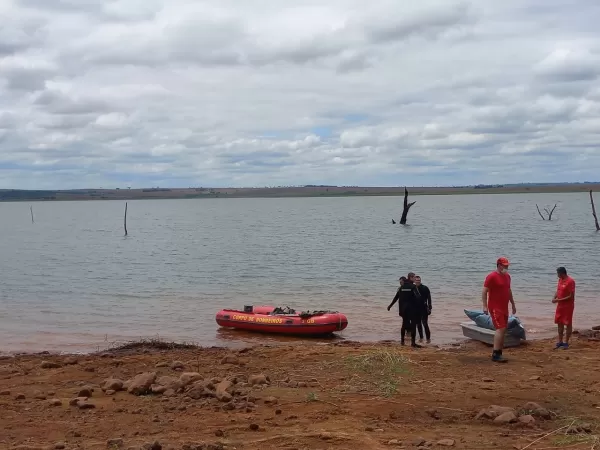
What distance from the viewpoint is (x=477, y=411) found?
7930 mm

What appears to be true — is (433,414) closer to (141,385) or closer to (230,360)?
(141,385)

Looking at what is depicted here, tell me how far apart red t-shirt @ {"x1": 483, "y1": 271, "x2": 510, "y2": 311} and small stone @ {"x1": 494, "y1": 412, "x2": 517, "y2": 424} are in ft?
11.3

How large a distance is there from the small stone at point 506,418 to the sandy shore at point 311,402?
0.04 ft

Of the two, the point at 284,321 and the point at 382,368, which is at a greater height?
the point at 382,368

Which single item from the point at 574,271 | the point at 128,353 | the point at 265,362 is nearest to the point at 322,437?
the point at 265,362

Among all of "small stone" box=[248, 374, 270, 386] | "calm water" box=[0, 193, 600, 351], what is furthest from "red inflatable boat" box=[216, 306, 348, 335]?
"small stone" box=[248, 374, 270, 386]

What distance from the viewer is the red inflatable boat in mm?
16297

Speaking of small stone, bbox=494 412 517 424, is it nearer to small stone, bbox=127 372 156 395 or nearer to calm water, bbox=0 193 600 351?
small stone, bbox=127 372 156 395

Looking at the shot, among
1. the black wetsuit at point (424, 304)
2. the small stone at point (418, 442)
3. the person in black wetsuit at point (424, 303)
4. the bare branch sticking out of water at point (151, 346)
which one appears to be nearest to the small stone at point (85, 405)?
the small stone at point (418, 442)

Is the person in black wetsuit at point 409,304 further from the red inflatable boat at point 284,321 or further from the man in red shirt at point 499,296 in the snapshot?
the man in red shirt at point 499,296

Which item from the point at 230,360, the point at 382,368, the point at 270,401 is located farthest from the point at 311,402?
the point at 230,360

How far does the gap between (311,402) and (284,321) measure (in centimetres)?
832

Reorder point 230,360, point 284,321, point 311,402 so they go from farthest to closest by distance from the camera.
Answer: point 284,321 < point 230,360 < point 311,402

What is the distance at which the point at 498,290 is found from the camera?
1074 cm
